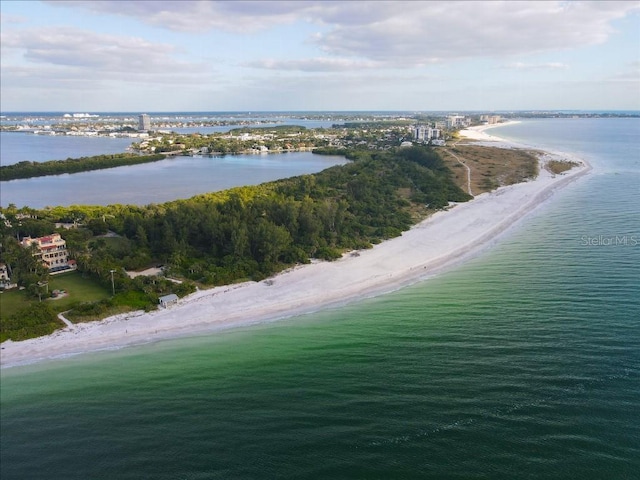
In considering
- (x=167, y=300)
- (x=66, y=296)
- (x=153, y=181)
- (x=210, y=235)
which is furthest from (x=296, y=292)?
(x=153, y=181)

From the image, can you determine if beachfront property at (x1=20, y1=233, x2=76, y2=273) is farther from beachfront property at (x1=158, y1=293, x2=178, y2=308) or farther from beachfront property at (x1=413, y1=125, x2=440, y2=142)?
beachfront property at (x1=413, y1=125, x2=440, y2=142)

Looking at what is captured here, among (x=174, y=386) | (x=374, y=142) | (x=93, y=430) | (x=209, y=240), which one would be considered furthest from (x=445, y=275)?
(x=374, y=142)

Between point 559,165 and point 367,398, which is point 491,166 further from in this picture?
point 367,398

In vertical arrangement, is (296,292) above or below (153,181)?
below

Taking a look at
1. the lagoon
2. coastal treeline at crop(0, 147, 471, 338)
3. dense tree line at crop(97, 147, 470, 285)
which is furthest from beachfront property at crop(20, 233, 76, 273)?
the lagoon

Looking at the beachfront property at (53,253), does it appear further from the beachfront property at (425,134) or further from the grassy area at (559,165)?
the beachfront property at (425,134)

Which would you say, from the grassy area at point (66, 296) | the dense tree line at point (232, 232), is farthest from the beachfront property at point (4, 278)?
the dense tree line at point (232, 232)
